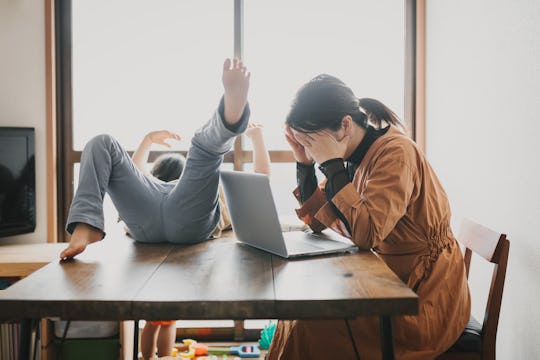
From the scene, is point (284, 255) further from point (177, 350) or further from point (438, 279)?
point (177, 350)

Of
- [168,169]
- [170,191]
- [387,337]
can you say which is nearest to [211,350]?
[168,169]

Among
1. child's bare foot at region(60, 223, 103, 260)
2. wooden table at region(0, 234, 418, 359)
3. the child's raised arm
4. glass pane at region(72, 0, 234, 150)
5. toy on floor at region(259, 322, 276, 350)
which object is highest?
glass pane at region(72, 0, 234, 150)

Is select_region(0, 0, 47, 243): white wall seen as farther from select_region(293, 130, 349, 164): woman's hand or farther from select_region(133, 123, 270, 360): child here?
select_region(293, 130, 349, 164): woman's hand

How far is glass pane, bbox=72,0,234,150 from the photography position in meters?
2.90

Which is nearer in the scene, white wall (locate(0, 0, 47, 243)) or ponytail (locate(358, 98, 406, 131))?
ponytail (locate(358, 98, 406, 131))

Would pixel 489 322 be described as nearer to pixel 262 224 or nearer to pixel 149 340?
pixel 262 224

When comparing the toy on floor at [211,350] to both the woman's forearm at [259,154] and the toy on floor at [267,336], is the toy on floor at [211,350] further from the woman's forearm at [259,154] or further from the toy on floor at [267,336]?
the woman's forearm at [259,154]

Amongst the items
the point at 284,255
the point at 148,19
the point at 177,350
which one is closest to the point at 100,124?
the point at 148,19

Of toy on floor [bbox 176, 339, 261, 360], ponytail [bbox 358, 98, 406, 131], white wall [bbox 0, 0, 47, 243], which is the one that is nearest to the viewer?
ponytail [bbox 358, 98, 406, 131]

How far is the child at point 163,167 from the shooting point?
2.26 m

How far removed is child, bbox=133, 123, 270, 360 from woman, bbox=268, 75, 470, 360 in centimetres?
75

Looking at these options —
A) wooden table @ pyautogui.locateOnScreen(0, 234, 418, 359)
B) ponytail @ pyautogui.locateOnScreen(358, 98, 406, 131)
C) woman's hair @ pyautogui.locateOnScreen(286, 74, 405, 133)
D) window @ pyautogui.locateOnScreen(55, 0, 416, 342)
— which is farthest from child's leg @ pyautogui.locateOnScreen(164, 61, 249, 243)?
window @ pyautogui.locateOnScreen(55, 0, 416, 342)

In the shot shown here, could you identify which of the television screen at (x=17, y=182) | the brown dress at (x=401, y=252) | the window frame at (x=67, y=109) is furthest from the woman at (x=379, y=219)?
the television screen at (x=17, y=182)

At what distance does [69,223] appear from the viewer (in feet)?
4.43
